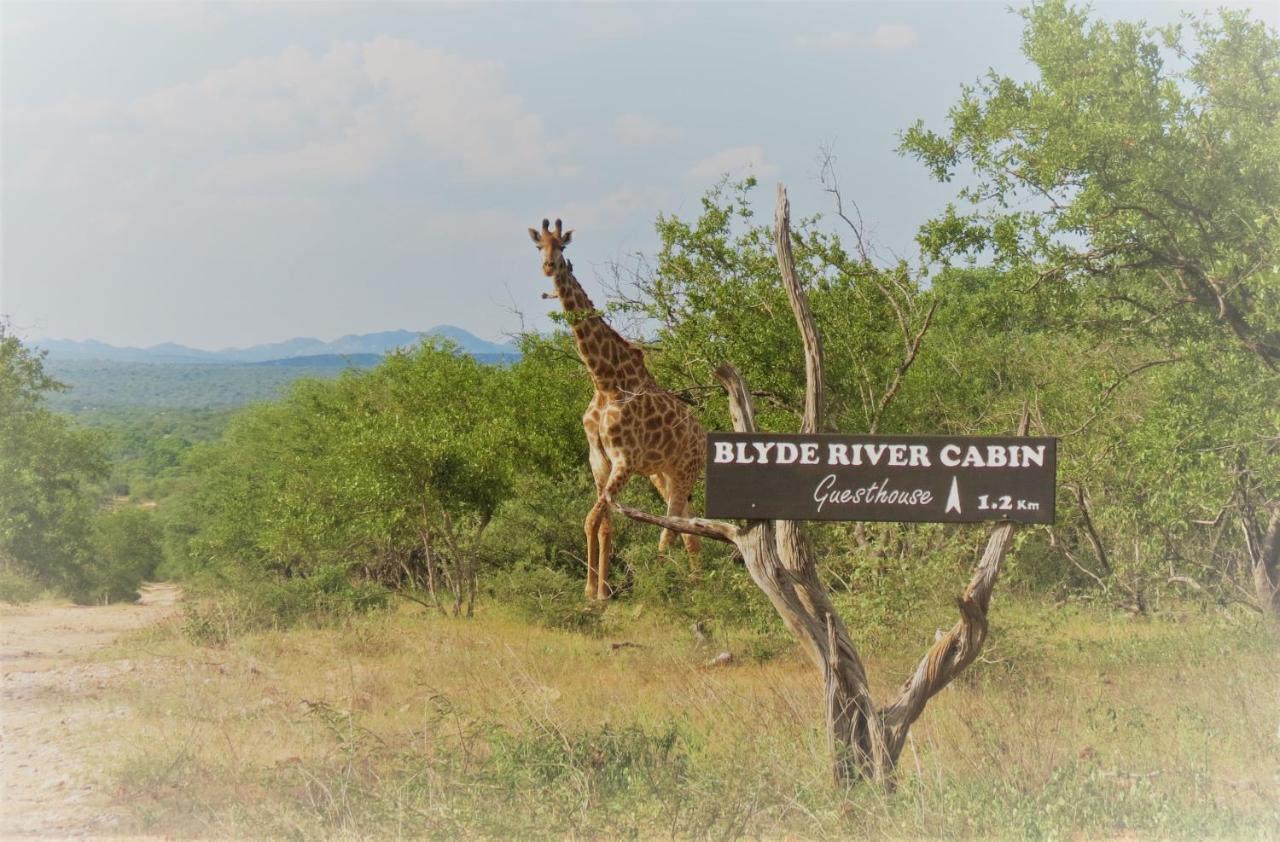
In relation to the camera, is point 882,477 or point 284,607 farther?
point 284,607

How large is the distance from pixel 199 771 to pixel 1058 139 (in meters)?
8.86

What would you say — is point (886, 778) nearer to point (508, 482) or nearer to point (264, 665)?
point (264, 665)

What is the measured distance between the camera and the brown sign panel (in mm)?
6332

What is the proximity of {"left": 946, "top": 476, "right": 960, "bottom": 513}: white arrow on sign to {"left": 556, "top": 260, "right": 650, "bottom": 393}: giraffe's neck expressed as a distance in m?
6.72

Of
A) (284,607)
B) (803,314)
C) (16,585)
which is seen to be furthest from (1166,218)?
(16,585)

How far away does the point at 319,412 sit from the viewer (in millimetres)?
23766

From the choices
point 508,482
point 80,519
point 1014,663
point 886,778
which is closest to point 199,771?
point 886,778

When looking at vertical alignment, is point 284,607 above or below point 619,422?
below

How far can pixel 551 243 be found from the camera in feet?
40.2

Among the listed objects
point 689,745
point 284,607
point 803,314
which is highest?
point 803,314

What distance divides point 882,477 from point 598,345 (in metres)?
6.82

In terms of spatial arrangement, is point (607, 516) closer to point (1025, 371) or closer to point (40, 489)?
point (1025, 371)

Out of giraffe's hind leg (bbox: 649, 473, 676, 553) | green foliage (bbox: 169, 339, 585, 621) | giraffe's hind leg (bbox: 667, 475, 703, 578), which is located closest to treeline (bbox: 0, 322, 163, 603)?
green foliage (bbox: 169, 339, 585, 621)

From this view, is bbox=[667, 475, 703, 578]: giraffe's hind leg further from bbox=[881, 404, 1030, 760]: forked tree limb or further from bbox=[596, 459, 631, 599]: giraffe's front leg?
bbox=[881, 404, 1030, 760]: forked tree limb
